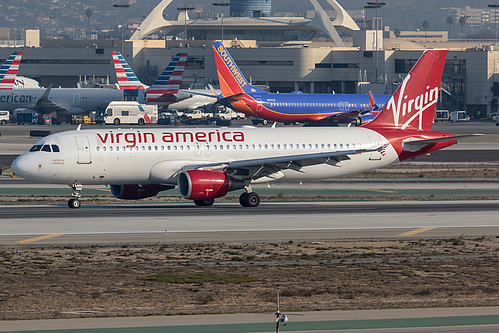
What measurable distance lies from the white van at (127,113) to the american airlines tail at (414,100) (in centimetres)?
8932

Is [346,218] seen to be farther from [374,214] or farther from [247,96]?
[247,96]

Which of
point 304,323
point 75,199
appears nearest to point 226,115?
point 75,199

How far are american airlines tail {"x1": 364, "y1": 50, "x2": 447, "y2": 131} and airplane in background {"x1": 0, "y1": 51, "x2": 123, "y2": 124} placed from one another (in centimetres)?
9816

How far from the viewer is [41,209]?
50250 mm

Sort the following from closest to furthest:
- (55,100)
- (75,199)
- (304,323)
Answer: (304,323)
(75,199)
(55,100)

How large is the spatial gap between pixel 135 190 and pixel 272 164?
8.07 meters

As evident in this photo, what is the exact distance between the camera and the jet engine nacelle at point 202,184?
48438 millimetres

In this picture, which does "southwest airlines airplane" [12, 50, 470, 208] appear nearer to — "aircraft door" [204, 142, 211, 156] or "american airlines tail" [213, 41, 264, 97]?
"aircraft door" [204, 142, 211, 156]

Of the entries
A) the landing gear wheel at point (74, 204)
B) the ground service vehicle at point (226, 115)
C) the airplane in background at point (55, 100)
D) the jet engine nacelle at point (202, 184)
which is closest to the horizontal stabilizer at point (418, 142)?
the jet engine nacelle at point (202, 184)

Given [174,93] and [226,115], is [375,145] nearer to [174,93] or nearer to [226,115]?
[226,115]

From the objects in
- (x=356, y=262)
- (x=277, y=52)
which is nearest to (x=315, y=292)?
(x=356, y=262)

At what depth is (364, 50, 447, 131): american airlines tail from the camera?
5728 cm

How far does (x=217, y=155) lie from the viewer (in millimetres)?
51906

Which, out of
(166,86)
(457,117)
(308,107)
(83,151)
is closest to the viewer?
(83,151)
